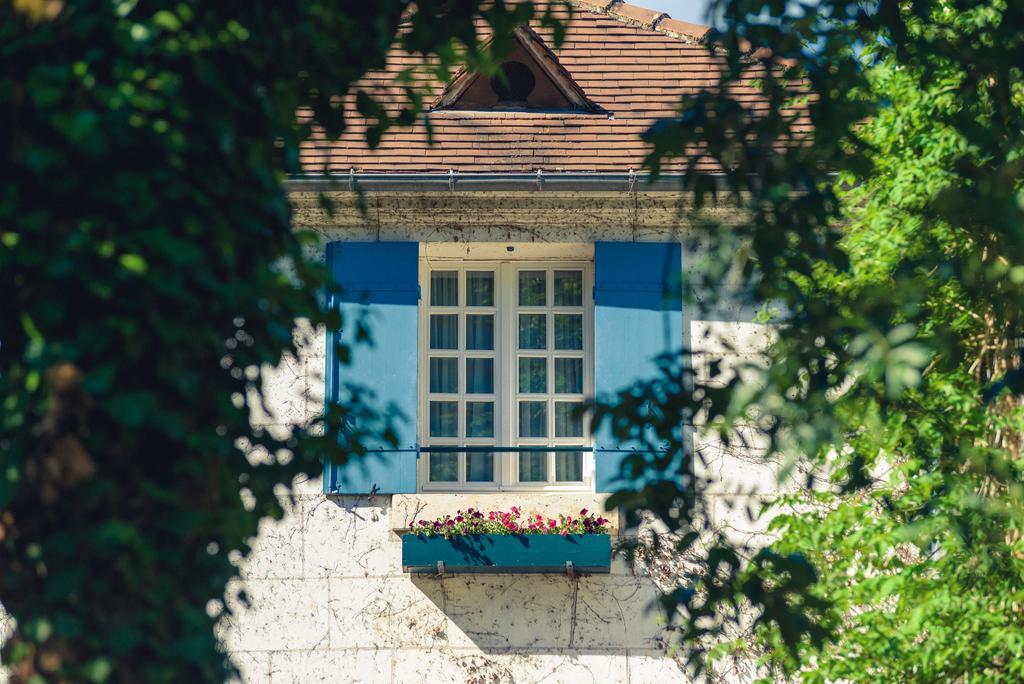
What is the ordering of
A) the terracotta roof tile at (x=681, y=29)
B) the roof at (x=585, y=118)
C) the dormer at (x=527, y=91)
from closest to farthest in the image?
1. the roof at (x=585, y=118)
2. the dormer at (x=527, y=91)
3. the terracotta roof tile at (x=681, y=29)

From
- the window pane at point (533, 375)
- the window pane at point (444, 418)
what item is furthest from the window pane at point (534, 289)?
the window pane at point (444, 418)

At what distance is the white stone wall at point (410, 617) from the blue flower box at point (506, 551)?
0.33 meters

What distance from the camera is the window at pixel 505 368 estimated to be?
862 centimetres

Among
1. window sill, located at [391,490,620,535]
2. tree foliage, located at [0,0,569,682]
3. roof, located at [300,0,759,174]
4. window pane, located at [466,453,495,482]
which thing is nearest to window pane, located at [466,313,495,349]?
window pane, located at [466,453,495,482]

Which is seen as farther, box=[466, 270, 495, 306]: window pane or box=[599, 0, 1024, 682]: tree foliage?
box=[466, 270, 495, 306]: window pane

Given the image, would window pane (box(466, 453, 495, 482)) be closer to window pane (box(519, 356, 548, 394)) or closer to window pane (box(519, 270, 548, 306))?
window pane (box(519, 356, 548, 394))

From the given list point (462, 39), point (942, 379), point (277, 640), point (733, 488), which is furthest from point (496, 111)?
point (462, 39)

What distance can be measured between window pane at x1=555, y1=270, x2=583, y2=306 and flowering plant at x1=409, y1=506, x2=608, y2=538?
1.40m

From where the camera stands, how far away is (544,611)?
26.9 ft

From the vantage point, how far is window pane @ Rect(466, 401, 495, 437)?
8.68 meters

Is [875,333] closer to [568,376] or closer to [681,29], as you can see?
[568,376]

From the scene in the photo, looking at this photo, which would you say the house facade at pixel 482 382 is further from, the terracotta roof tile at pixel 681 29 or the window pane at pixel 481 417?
the terracotta roof tile at pixel 681 29

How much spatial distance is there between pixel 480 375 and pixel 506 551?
1291 mm

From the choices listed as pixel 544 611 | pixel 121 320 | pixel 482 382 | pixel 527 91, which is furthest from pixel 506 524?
pixel 121 320
